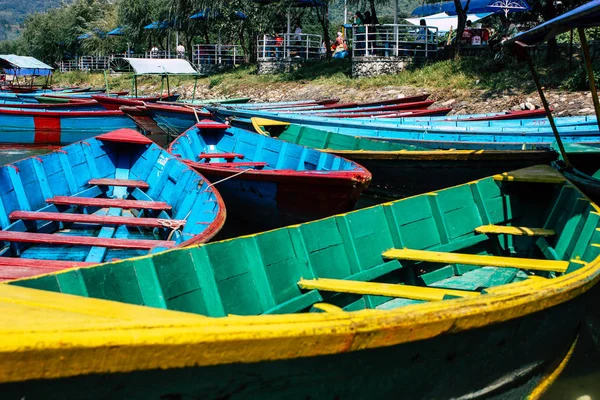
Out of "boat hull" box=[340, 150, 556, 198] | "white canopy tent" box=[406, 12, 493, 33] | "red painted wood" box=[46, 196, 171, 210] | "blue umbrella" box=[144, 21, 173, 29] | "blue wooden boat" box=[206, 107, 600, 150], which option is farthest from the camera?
"blue umbrella" box=[144, 21, 173, 29]

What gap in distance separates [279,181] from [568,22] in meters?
3.62

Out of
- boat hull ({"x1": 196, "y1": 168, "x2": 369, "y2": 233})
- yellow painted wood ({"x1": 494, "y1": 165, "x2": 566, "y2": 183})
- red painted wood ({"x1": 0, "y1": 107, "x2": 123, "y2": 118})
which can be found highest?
red painted wood ({"x1": 0, "y1": 107, "x2": 123, "y2": 118})

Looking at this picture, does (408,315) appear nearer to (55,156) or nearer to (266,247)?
(266,247)

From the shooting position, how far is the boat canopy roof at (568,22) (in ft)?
17.4

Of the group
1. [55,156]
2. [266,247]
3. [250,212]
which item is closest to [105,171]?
[55,156]

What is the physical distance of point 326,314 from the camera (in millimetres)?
2576

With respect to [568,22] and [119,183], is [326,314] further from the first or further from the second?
[119,183]

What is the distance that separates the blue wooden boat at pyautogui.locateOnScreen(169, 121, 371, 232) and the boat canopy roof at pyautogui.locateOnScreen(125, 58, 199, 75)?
10.6 m

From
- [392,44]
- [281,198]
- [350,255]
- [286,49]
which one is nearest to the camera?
[350,255]

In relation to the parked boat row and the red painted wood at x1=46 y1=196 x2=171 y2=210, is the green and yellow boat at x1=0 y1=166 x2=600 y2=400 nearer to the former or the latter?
the parked boat row

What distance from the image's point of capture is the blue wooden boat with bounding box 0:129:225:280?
5.77 metres

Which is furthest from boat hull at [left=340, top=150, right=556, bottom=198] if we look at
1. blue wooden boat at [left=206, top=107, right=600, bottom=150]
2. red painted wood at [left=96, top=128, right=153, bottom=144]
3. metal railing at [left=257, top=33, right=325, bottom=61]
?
metal railing at [left=257, top=33, right=325, bottom=61]

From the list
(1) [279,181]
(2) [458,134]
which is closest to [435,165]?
(2) [458,134]

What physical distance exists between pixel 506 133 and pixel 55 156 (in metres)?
6.97
